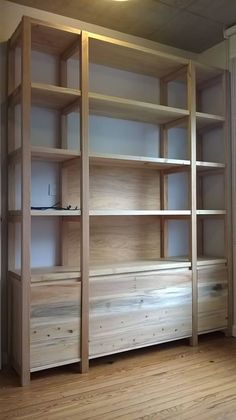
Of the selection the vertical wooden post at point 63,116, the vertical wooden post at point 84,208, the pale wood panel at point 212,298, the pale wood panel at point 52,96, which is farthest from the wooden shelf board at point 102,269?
the pale wood panel at point 52,96

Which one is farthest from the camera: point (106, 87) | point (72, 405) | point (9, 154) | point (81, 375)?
point (106, 87)

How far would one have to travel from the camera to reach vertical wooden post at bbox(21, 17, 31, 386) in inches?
92.4

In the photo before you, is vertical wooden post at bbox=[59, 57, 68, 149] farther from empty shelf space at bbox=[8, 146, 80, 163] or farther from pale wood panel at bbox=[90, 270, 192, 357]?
pale wood panel at bbox=[90, 270, 192, 357]

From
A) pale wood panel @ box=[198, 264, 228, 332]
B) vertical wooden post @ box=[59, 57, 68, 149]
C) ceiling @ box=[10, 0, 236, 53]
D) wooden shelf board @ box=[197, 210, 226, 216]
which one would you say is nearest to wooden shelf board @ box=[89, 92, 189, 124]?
vertical wooden post @ box=[59, 57, 68, 149]

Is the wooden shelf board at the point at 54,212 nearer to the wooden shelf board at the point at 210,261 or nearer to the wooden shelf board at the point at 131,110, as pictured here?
the wooden shelf board at the point at 131,110

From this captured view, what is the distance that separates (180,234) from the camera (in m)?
3.51

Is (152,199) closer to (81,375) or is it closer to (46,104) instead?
(46,104)

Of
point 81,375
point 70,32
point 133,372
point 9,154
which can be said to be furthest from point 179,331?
point 70,32

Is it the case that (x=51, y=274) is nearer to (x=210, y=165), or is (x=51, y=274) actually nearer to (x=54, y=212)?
(x=54, y=212)

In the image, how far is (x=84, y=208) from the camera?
2.59 meters

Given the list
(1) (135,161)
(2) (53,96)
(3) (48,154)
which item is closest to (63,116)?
(2) (53,96)

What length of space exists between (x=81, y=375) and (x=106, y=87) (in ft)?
7.60

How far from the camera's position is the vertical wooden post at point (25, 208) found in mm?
2346

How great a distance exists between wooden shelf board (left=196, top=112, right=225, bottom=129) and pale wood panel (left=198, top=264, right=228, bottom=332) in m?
1.32
